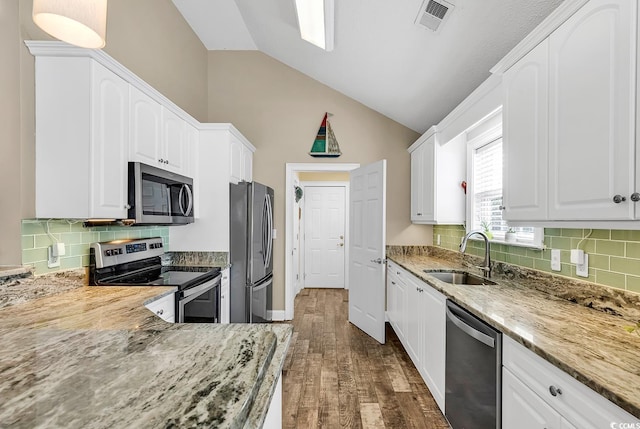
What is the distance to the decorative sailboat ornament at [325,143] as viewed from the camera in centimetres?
392

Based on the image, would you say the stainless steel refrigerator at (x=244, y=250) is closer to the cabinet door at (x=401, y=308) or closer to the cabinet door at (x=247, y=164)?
the cabinet door at (x=247, y=164)

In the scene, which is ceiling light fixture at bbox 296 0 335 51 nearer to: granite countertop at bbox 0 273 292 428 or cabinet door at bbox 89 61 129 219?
cabinet door at bbox 89 61 129 219

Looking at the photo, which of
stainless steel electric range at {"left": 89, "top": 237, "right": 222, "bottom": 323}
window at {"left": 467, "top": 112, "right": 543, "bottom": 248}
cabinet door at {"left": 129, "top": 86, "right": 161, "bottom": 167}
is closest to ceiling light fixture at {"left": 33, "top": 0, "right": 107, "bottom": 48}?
cabinet door at {"left": 129, "top": 86, "right": 161, "bottom": 167}

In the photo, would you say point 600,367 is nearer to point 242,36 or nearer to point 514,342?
point 514,342

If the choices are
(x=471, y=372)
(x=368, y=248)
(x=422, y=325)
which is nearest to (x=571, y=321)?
(x=471, y=372)

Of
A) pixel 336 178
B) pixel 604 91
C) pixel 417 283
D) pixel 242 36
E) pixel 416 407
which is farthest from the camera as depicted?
pixel 336 178

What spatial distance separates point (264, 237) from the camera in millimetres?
3342

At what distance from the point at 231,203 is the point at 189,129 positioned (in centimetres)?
81

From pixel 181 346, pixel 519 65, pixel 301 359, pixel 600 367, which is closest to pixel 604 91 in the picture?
pixel 519 65

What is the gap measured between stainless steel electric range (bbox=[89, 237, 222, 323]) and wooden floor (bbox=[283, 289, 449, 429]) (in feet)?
2.98

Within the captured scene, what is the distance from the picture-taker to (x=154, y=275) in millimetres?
2463

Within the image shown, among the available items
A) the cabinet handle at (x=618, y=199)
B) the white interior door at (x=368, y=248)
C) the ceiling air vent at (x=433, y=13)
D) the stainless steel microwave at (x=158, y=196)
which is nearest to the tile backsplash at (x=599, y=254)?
the cabinet handle at (x=618, y=199)

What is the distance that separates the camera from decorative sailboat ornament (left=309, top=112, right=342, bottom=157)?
3918 mm

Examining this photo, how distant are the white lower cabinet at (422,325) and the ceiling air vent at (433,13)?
1854 millimetres
